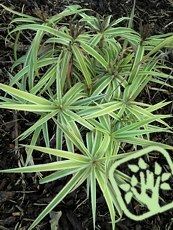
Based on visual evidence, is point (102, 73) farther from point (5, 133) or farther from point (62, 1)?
point (62, 1)

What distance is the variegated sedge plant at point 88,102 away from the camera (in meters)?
1.26

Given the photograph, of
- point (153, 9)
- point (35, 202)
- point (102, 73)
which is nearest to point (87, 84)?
point (102, 73)

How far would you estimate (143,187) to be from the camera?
1.20 meters

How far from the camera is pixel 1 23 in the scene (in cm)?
197

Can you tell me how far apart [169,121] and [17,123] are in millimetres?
583

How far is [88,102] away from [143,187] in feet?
1.12

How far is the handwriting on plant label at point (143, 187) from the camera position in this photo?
3.91ft

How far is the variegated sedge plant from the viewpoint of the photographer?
49.6 inches

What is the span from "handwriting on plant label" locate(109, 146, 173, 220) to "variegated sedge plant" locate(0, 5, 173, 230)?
0.14 feet

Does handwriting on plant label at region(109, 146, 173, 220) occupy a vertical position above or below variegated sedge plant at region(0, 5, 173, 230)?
below

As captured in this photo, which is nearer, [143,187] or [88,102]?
[143,187]

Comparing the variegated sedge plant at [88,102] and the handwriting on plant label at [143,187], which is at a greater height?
the variegated sedge plant at [88,102]

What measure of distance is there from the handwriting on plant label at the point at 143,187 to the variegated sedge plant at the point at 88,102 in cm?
4

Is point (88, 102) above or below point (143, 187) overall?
above
